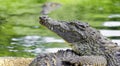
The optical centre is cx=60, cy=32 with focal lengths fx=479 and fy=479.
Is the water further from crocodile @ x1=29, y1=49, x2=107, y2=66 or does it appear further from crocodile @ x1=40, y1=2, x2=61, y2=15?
crocodile @ x1=29, y1=49, x2=107, y2=66

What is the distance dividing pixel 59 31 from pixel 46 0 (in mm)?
13527

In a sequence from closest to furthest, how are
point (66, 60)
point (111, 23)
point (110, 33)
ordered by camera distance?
point (66, 60), point (110, 33), point (111, 23)

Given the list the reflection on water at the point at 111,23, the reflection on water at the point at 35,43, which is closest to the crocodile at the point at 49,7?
the reflection on water at the point at 111,23

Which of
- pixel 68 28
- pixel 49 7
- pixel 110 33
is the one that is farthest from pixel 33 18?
pixel 68 28

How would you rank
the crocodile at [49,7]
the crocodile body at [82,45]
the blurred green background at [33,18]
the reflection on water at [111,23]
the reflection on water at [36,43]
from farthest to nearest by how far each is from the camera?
the crocodile at [49,7] → the reflection on water at [111,23] → the blurred green background at [33,18] → the reflection on water at [36,43] → the crocodile body at [82,45]

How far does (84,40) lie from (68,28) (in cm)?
23

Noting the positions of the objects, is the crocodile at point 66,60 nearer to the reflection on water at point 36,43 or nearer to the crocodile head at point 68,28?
the crocodile head at point 68,28

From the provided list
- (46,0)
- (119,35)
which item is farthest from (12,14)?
(119,35)

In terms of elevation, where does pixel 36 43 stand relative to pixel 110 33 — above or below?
above

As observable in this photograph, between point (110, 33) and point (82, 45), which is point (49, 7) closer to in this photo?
point (110, 33)

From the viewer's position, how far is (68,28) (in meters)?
5.52

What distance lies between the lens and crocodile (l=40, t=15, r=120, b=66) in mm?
5422

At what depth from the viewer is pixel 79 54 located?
5.48m

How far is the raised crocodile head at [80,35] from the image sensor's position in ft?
17.8
